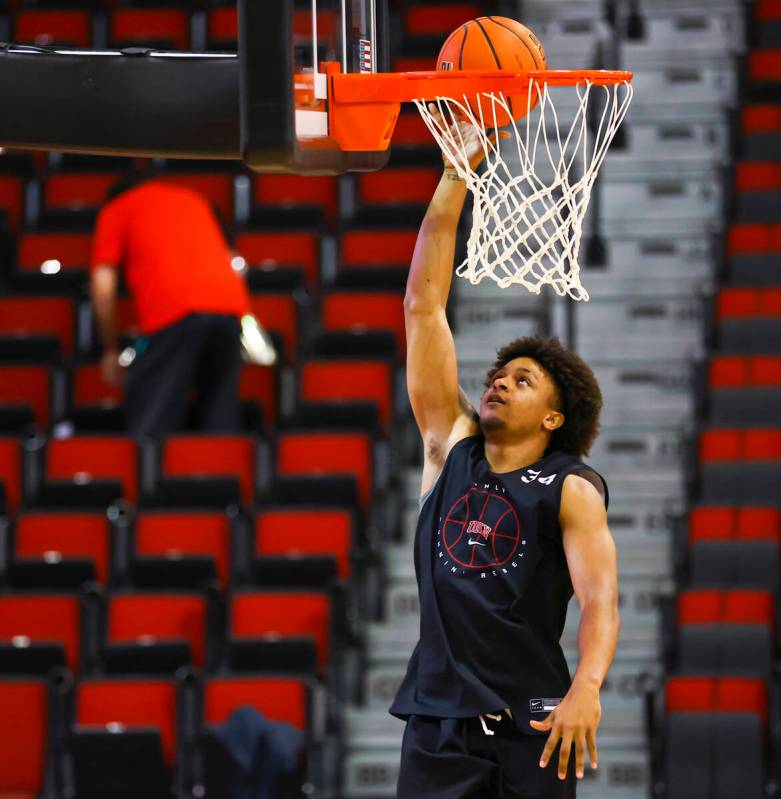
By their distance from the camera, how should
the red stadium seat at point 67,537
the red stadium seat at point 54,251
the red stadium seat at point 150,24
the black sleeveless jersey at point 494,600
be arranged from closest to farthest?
the black sleeveless jersey at point 494,600 → the red stadium seat at point 67,537 → the red stadium seat at point 54,251 → the red stadium seat at point 150,24

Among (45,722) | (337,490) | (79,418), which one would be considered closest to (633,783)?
(337,490)

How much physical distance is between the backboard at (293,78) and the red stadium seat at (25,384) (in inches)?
187

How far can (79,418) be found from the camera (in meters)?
9.13

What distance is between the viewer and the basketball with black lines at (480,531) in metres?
4.16

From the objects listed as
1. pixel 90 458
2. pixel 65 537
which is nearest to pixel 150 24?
pixel 90 458

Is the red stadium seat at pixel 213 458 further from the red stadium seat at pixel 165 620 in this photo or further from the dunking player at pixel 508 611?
the dunking player at pixel 508 611

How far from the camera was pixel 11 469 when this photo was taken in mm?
8578

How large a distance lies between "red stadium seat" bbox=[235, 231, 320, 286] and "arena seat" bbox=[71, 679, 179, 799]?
3.13 m

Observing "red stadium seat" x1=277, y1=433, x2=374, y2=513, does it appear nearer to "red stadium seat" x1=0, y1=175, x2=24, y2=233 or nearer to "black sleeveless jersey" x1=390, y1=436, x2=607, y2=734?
"red stadium seat" x1=0, y1=175, x2=24, y2=233

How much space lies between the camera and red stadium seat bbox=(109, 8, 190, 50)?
1145cm

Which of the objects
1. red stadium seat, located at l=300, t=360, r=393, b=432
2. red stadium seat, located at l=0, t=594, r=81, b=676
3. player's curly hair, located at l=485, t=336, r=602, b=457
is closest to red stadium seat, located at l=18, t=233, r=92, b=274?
red stadium seat, located at l=300, t=360, r=393, b=432

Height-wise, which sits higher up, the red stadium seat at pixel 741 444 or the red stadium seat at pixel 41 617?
the red stadium seat at pixel 741 444

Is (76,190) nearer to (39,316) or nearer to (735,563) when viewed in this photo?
(39,316)

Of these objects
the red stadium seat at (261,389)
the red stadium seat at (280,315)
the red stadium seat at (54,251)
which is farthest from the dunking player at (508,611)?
the red stadium seat at (54,251)
